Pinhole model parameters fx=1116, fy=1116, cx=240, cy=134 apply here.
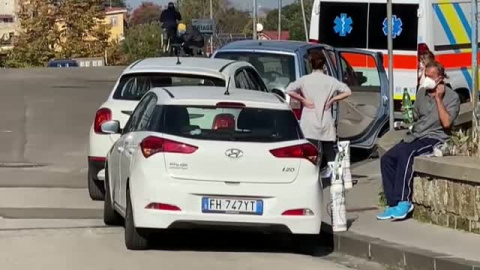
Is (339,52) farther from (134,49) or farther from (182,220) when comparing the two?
(134,49)

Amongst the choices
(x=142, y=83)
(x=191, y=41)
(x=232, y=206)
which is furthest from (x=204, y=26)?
(x=232, y=206)

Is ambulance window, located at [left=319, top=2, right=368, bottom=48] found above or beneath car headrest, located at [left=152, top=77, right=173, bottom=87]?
above

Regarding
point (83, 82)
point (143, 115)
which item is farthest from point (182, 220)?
point (83, 82)

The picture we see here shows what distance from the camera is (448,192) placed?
11008mm

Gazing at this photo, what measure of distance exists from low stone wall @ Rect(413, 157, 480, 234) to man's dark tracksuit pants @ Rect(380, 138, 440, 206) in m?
0.10

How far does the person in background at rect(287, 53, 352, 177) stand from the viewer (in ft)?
42.2

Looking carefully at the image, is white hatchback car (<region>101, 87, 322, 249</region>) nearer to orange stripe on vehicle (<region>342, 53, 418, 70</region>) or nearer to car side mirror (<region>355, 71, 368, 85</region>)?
car side mirror (<region>355, 71, 368, 85</region>)

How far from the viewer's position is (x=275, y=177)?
32.8ft

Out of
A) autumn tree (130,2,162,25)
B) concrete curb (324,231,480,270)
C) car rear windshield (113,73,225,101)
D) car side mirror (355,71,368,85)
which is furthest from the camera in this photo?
autumn tree (130,2,162,25)

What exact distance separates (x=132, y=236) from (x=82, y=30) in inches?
2337

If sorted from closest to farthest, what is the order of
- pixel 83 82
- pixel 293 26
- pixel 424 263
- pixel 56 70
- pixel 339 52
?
pixel 424 263, pixel 339 52, pixel 83 82, pixel 56 70, pixel 293 26

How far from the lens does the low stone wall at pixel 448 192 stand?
10602 millimetres

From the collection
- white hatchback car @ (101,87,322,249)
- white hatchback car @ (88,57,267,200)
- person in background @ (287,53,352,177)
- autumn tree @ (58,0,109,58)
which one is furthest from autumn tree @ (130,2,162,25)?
white hatchback car @ (101,87,322,249)

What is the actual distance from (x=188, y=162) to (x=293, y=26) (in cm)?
4342
